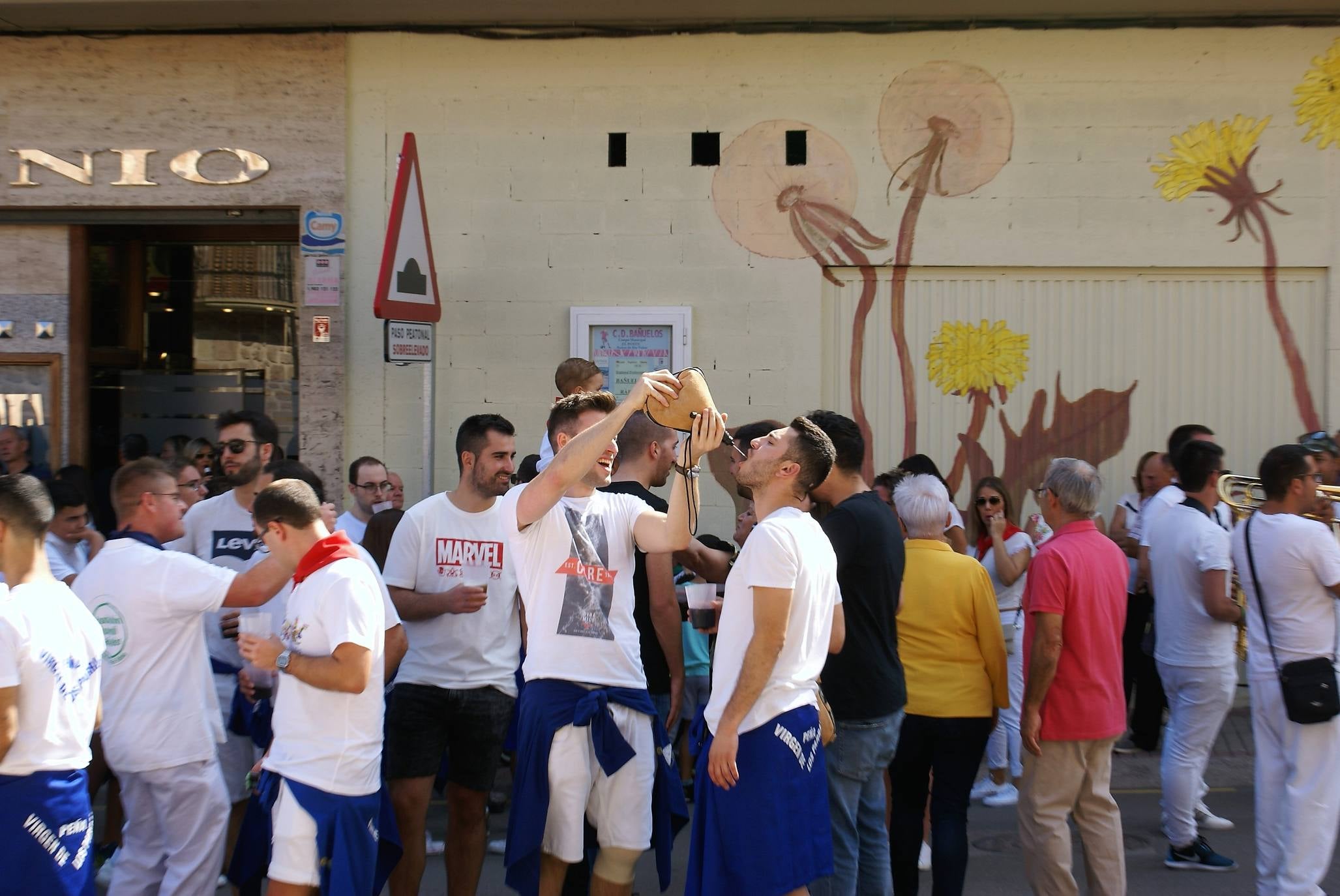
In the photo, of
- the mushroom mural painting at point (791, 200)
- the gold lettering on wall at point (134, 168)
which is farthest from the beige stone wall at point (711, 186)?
the gold lettering on wall at point (134, 168)

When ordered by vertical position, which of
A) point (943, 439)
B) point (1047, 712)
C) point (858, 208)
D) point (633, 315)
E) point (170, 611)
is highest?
point (858, 208)

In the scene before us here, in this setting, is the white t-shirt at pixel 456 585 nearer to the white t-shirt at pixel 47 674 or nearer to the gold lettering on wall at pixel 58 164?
the white t-shirt at pixel 47 674

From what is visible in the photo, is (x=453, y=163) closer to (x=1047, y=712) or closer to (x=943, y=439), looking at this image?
(x=943, y=439)

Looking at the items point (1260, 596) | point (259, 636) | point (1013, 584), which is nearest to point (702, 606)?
point (259, 636)

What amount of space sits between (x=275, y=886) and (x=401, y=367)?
199 inches

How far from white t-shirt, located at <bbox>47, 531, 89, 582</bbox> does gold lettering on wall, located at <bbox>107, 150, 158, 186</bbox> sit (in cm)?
326

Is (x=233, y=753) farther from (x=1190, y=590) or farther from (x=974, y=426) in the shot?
(x=974, y=426)

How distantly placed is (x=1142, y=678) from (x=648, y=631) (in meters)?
4.36

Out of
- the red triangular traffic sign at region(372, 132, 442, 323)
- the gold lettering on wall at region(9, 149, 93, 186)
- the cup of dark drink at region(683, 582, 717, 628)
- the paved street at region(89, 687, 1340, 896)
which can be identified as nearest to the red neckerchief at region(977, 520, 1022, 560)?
the paved street at region(89, 687, 1340, 896)

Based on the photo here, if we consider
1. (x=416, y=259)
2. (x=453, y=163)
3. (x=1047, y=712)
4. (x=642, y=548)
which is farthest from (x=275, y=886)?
(x=453, y=163)

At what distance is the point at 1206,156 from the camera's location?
8188 millimetres

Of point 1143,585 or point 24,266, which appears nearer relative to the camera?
point 1143,585

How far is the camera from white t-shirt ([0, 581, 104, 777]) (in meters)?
3.57

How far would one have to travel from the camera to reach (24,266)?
8.79 metres
